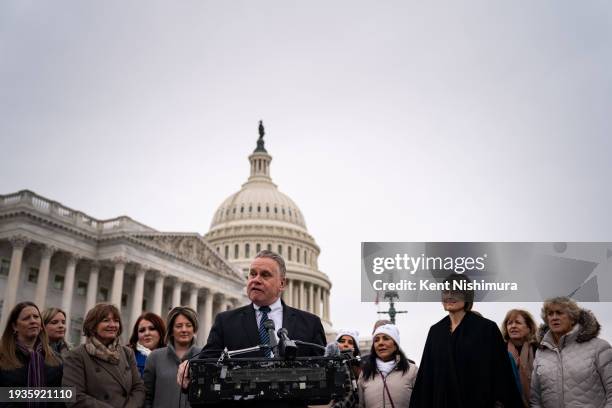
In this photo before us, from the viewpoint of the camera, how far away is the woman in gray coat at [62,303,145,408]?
635 centimetres

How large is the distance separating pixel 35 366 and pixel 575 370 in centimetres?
552

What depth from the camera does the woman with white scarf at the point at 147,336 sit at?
322 inches

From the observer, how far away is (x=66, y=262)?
151 ft

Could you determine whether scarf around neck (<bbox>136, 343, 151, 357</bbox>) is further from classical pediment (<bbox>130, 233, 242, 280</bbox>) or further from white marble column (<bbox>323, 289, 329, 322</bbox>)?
white marble column (<bbox>323, 289, 329, 322</bbox>)

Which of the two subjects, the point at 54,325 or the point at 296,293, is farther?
the point at 296,293

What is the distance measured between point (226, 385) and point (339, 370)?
0.66 meters

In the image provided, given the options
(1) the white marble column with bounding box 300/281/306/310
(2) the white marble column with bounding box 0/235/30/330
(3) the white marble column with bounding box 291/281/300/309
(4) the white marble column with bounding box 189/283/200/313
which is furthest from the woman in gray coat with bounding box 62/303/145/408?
(1) the white marble column with bounding box 300/281/306/310

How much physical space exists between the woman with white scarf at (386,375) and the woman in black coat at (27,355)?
3.32m

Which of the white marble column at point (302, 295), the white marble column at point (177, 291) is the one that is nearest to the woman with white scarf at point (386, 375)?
the white marble column at point (177, 291)

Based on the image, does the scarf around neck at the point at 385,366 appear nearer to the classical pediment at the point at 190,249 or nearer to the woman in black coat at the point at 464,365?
the woman in black coat at the point at 464,365

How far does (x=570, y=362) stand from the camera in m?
6.38

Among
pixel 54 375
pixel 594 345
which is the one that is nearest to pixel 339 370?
pixel 594 345

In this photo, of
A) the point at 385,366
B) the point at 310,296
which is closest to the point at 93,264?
the point at 385,366

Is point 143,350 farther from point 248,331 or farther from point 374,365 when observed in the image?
point 248,331
